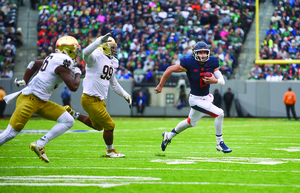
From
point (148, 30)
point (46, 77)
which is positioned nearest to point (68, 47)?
point (46, 77)

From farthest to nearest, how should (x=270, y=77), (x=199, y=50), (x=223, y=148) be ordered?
(x=270, y=77) < (x=199, y=50) < (x=223, y=148)

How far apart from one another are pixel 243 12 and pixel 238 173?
18.6 metres

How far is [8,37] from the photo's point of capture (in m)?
22.5

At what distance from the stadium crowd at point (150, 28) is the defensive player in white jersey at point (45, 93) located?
48.2ft

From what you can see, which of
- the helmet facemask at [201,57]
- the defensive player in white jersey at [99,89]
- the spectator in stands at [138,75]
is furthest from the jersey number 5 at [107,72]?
the spectator in stands at [138,75]

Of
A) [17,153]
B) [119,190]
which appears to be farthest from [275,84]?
[119,190]

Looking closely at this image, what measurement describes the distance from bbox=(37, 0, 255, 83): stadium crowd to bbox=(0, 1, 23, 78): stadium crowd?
4.51ft

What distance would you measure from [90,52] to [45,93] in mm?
906

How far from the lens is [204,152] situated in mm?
7172

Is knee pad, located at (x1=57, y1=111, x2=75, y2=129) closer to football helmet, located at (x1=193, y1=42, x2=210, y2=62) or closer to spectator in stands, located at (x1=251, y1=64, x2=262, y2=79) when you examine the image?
football helmet, located at (x1=193, y1=42, x2=210, y2=62)

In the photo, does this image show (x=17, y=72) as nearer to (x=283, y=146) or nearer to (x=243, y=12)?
(x=243, y=12)

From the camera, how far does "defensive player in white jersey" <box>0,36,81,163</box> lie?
213 inches

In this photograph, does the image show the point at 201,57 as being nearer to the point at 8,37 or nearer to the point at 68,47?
the point at 68,47

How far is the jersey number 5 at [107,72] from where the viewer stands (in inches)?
261
